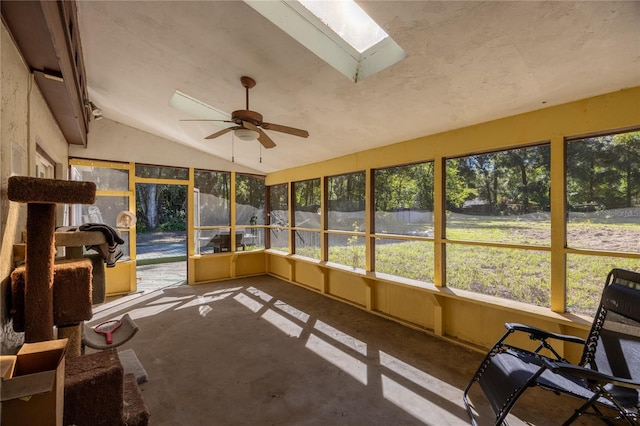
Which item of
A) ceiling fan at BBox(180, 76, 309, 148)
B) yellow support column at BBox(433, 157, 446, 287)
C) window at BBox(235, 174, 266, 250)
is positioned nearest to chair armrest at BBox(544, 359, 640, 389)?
yellow support column at BBox(433, 157, 446, 287)

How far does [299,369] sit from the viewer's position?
8.81 ft

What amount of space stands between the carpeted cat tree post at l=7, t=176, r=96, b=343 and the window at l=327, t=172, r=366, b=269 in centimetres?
354

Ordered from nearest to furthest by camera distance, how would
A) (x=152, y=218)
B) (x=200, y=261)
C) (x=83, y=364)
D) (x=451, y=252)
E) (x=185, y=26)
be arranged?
(x=83, y=364)
(x=185, y=26)
(x=451, y=252)
(x=200, y=261)
(x=152, y=218)

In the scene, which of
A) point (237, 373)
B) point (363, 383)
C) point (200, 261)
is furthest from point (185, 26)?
point (200, 261)

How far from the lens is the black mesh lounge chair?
1.60m

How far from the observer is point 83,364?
1495 mm

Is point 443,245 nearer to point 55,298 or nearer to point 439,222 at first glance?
point 439,222

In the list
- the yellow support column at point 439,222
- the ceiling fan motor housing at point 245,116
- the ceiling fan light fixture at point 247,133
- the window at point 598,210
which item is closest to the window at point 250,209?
the ceiling fan light fixture at point 247,133

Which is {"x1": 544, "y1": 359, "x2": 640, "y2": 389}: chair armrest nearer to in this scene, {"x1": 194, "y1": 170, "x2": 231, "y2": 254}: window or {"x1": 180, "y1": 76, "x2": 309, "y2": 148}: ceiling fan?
{"x1": 180, "y1": 76, "x2": 309, "y2": 148}: ceiling fan

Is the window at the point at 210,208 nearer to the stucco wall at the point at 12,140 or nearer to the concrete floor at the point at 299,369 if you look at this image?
the concrete floor at the point at 299,369

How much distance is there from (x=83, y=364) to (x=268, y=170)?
17.4 ft

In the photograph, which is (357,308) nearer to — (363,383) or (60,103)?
(363,383)

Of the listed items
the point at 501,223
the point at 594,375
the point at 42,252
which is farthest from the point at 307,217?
the point at 594,375

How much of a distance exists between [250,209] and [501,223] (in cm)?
513
